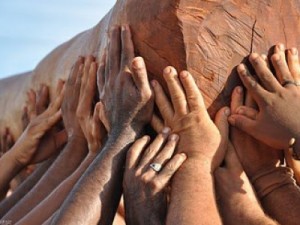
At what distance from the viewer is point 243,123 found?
1.92m

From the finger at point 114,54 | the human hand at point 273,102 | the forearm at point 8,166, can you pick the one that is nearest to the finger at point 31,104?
the forearm at point 8,166

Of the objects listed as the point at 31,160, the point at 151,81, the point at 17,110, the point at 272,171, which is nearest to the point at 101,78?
the point at 151,81

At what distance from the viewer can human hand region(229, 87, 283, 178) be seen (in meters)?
1.95

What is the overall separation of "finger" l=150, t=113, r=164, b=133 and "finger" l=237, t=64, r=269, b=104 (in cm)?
25

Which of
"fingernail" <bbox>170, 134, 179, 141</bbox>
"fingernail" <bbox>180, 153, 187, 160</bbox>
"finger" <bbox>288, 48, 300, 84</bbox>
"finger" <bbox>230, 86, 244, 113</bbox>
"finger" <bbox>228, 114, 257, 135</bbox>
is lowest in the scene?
"fingernail" <bbox>180, 153, 187, 160</bbox>

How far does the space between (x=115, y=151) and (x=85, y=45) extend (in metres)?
1.08

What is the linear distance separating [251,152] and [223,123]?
11cm

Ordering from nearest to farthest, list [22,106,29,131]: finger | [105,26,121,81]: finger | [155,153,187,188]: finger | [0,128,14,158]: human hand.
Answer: [155,153,187,188]: finger, [105,26,121,81]: finger, [22,106,29,131]: finger, [0,128,14,158]: human hand

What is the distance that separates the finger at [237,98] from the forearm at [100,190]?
11.0 inches

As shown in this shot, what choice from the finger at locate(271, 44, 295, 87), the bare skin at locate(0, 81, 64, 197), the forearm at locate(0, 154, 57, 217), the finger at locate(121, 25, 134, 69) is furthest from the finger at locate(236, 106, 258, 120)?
the forearm at locate(0, 154, 57, 217)

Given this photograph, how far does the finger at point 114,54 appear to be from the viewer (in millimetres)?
2111

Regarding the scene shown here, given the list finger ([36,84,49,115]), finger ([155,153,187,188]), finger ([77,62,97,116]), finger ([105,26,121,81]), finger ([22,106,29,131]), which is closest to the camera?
finger ([155,153,187,188])

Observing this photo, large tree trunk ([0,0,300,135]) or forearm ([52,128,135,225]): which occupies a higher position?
large tree trunk ([0,0,300,135])

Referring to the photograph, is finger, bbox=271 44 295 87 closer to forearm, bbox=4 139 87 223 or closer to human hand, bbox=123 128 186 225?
human hand, bbox=123 128 186 225
